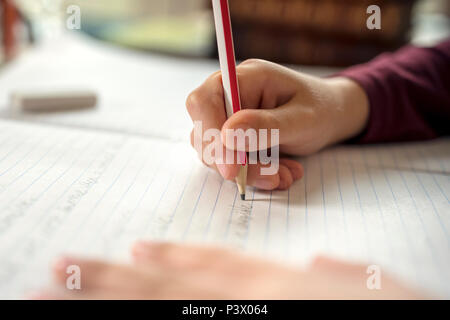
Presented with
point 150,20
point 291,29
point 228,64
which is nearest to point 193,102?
point 228,64

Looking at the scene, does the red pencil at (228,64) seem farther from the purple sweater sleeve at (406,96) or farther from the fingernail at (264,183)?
the purple sweater sleeve at (406,96)

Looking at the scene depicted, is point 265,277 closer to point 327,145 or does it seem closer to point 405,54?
point 327,145

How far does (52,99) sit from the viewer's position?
56 centimetres

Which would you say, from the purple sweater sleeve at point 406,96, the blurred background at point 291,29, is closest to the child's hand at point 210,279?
the purple sweater sleeve at point 406,96

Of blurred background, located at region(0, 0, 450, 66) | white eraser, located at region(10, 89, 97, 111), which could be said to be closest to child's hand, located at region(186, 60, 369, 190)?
white eraser, located at region(10, 89, 97, 111)

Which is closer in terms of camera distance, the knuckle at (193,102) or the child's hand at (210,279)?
the child's hand at (210,279)

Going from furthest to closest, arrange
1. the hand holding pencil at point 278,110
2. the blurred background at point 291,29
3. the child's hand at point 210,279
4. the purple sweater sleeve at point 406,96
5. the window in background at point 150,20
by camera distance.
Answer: the window in background at point 150,20
the blurred background at point 291,29
the purple sweater sleeve at point 406,96
the hand holding pencil at point 278,110
the child's hand at point 210,279

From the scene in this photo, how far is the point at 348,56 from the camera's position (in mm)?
942

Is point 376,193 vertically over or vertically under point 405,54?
under

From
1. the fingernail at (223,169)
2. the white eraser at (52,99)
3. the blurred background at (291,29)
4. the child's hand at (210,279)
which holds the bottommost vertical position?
the child's hand at (210,279)

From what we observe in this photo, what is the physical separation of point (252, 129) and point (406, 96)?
11.0 inches

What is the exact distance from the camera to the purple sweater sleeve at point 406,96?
1.66 feet
